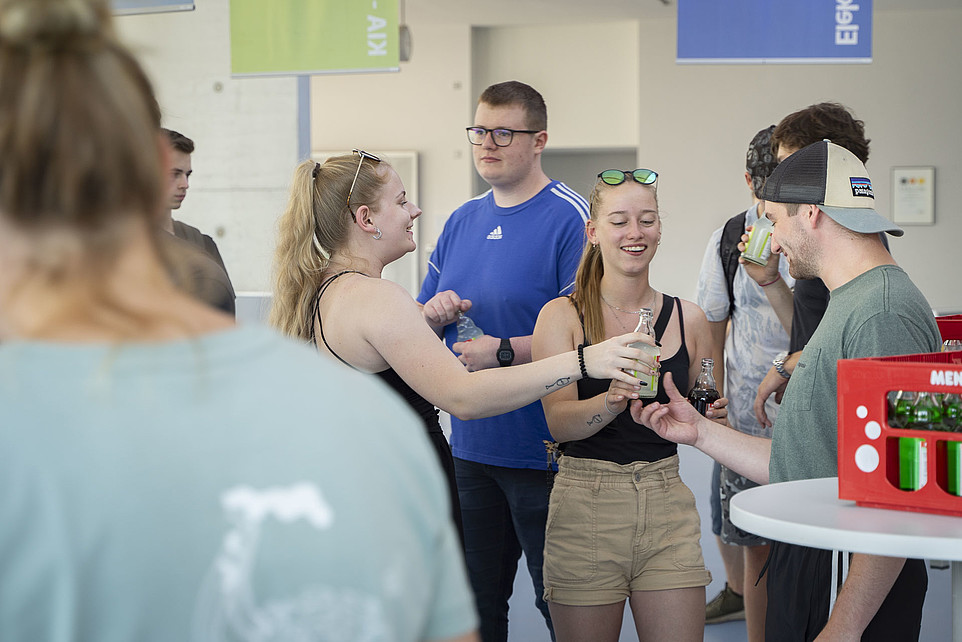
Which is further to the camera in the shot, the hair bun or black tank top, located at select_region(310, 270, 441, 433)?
black tank top, located at select_region(310, 270, 441, 433)

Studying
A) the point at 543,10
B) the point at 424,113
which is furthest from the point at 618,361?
the point at 424,113

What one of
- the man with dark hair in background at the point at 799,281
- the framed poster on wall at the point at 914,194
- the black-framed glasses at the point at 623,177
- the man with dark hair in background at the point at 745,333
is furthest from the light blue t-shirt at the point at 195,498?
the framed poster on wall at the point at 914,194

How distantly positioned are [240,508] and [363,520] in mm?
95

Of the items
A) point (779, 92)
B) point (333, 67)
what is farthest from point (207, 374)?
point (779, 92)

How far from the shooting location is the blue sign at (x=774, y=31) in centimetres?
431

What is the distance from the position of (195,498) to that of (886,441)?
1.29 meters

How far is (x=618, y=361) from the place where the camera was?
1987mm

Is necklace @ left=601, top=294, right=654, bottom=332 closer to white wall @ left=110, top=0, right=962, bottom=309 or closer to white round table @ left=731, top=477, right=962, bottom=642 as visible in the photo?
white round table @ left=731, top=477, right=962, bottom=642

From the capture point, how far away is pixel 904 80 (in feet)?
31.5

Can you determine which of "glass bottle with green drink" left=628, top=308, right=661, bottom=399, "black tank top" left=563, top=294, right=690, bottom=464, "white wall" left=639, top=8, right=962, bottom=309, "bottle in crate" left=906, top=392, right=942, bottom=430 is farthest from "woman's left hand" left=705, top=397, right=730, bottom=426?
"white wall" left=639, top=8, right=962, bottom=309

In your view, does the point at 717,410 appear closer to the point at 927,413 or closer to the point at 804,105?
the point at 927,413

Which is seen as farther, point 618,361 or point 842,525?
point 618,361

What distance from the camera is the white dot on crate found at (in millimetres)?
1575

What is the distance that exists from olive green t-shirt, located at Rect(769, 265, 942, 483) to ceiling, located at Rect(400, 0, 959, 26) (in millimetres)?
8239
